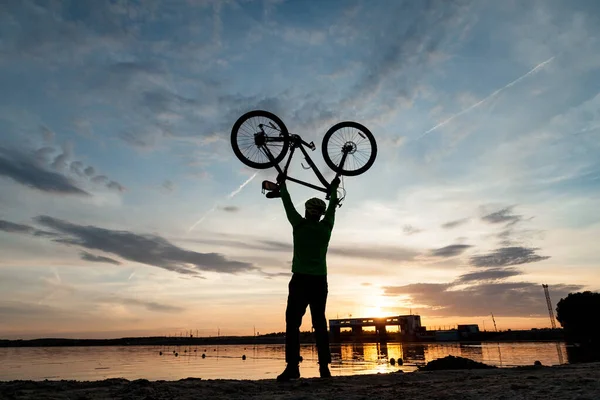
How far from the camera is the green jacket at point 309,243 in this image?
7.83m

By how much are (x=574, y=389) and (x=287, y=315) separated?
182 inches

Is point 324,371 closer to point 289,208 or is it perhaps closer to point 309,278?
point 309,278

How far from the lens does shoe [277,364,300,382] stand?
678cm

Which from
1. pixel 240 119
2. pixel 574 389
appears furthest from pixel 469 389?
pixel 240 119

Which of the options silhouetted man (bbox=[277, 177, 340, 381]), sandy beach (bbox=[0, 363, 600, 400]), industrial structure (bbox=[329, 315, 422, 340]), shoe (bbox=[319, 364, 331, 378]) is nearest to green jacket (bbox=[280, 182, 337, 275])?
silhouetted man (bbox=[277, 177, 340, 381])

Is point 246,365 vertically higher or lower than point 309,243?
lower

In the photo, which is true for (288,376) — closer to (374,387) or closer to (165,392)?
(374,387)

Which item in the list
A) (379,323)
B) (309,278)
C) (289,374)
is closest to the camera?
(289,374)

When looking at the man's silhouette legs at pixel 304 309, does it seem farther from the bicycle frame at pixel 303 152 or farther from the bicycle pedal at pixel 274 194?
the bicycle frame at pixel 303 152

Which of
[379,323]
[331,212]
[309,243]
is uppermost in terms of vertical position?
[331,212]

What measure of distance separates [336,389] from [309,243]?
3.03 metres

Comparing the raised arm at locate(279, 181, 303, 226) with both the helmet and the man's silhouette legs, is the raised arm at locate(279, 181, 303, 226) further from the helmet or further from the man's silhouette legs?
the man's silhouette legs

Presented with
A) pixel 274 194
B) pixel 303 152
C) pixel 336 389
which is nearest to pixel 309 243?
pixel 274 194

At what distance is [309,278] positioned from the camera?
7.79 meters
